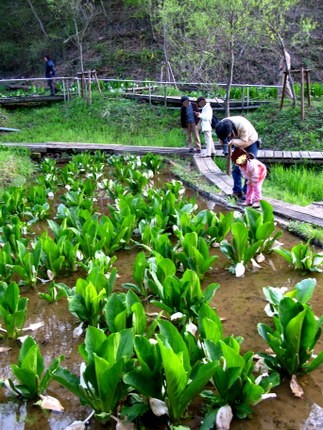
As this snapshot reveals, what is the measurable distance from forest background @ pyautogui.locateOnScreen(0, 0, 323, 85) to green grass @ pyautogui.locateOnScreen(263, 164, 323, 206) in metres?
5.18

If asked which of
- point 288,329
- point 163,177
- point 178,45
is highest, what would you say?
point 178,45

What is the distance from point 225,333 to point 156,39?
26713mm

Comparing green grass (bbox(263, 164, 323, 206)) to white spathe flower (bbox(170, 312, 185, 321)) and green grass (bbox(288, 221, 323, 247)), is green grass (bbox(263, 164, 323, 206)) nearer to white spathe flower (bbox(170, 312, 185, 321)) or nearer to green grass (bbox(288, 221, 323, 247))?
green grass (bbox(288, 221, 323, 247))

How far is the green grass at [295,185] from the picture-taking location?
669 centimetres

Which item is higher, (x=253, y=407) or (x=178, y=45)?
(x=178, y=45)

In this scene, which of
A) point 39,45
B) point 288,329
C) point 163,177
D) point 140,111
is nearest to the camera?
point 288,329

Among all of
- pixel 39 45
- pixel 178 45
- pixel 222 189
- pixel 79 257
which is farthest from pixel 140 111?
pixel 39 45

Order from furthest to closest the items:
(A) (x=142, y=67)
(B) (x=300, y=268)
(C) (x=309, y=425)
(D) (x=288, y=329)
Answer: (A) (x=142, y=67), (B) (x=300, y=268), (D) (x=288, y=329), (C) (x=309, y=425)

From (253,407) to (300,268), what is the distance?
1746 mm

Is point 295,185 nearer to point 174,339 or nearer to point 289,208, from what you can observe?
point 289,208

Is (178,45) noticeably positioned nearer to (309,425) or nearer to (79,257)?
(79,257)

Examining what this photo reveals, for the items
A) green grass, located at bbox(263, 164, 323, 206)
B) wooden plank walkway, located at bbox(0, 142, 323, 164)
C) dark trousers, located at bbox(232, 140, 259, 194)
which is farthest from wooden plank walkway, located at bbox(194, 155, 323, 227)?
wooden plank walkway, located at bbox(0, 142, 323, 164)

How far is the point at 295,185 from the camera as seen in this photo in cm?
757

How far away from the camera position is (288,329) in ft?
7.38
